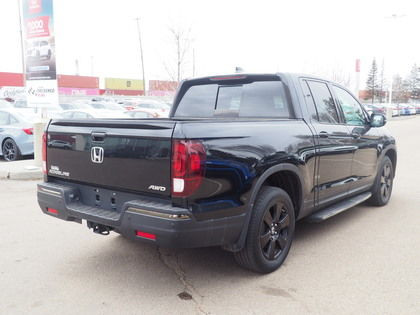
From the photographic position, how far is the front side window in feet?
17.5

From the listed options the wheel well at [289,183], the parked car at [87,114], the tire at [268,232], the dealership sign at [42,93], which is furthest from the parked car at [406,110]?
the tire at [268,232]

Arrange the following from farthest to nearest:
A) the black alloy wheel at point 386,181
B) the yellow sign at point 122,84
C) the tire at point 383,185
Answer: the yellow sign at point 122,84 → the black alloy wheel at point 386,181 → the tire at point 383,185

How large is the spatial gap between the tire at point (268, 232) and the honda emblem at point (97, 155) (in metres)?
1.40

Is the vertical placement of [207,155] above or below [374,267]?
above

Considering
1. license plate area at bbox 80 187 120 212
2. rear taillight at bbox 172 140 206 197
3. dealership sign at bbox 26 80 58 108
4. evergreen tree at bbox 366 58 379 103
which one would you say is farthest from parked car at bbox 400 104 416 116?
rear taillight at bbox 172 140 206 197

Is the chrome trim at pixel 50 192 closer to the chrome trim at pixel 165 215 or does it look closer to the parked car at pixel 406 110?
the chrome trim at pixel 165 215

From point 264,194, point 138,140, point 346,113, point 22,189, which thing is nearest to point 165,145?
point 138,140

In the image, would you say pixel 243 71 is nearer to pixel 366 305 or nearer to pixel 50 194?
pixel 50 194

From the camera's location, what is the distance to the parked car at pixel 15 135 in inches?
421

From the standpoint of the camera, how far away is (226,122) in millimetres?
3436

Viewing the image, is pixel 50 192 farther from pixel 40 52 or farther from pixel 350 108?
pixel 40 52

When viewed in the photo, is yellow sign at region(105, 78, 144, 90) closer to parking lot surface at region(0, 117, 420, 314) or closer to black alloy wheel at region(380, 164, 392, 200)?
black alloy wheel at region(380, 164, 392, 200)

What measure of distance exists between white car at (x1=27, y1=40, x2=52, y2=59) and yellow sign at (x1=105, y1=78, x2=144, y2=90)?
62983 millimetres

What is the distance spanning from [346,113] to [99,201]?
3.36 m
